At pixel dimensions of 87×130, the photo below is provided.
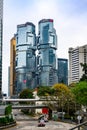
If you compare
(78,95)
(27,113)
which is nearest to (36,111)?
(27,113)

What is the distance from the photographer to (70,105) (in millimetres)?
109188

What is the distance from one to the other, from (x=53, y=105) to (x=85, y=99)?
23548 millimetres

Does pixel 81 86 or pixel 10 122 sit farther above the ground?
pixel 81 86

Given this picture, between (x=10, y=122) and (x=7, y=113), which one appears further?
(x=7, y=113)

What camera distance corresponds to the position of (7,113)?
308 ft

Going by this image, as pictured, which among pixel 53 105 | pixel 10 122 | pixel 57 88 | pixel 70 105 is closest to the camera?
pixel 10 122

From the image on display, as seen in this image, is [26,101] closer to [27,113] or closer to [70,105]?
[27,113]

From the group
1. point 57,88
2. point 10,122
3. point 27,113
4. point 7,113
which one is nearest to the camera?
point 10,122

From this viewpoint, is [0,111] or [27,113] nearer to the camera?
[0,111]

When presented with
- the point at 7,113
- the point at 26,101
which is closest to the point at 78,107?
the point at 7,113

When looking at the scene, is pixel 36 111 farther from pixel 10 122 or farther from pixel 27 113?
pixel 10 122

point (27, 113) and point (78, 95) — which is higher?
point (78, 95)

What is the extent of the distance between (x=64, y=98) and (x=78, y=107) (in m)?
5.71

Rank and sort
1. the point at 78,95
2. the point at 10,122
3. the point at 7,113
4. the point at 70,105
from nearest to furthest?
the point at 10,122 → the point at 7,113 → the point at 78,95 → the point at 70,105
